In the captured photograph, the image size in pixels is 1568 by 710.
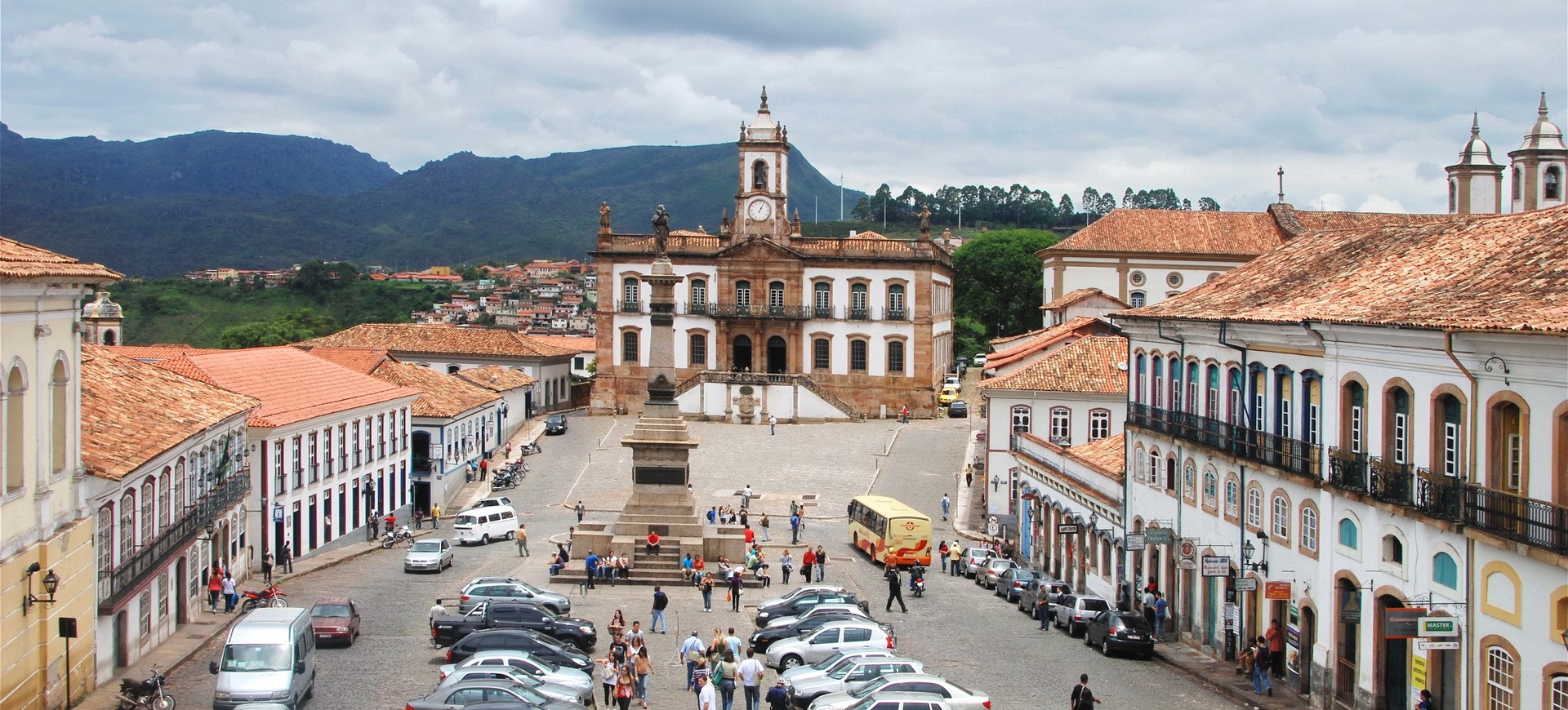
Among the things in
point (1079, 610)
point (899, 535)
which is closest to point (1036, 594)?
point (1079, 610)

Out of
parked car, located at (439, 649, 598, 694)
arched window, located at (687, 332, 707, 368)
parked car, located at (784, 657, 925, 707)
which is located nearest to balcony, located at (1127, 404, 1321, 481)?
parked car, located at (784, 657, 925, 707)

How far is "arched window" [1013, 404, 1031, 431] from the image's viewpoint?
151ft

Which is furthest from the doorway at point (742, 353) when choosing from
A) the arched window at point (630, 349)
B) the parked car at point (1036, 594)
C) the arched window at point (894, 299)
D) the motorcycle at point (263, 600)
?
the motorcycle at point (263, 600)

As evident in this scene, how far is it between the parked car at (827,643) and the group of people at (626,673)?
2.46 meters

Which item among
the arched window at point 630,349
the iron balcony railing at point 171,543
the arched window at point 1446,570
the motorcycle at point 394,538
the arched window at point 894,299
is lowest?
the motorcycle at point 394,538

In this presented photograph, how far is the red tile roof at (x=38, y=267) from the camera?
19.9 metres

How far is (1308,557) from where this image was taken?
82.6 feet

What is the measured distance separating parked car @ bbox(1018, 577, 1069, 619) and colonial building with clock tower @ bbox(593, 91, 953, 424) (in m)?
43.0

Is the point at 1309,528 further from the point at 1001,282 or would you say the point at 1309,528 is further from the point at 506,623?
the point at 1001,282

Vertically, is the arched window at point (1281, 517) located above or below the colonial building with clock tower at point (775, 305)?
below

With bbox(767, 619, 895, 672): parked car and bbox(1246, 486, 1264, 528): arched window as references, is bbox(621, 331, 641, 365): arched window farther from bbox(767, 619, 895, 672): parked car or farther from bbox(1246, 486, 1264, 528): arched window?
bbox(1246, 486, 1264, 528): arched window

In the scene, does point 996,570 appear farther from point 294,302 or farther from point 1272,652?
point 294,302

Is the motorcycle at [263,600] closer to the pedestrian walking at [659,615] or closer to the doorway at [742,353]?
the pedestrian walking at [659,615]

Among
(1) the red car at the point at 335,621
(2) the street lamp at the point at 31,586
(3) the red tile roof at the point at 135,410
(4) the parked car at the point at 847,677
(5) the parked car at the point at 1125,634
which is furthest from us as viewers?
(5) the parked car at the point at 1125,634
